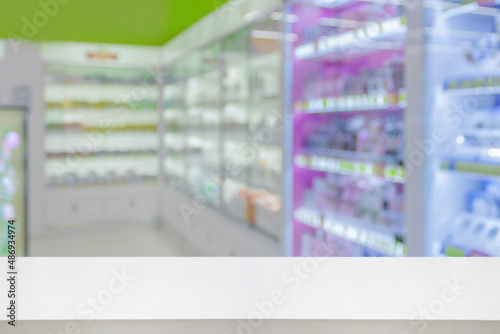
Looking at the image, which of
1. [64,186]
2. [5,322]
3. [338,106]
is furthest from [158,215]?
[5,322]

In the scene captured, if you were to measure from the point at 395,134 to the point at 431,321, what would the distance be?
155 cm

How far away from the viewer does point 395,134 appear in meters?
2.73

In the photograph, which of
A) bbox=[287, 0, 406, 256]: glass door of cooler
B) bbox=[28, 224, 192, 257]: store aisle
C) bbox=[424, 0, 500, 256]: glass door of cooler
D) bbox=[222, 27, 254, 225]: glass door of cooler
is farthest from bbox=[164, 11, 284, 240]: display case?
bbox=[424, 0, 500, 256]: glass door of cooler

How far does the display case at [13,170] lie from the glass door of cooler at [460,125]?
2502mm

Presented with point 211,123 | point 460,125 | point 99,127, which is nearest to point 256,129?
point 211,123

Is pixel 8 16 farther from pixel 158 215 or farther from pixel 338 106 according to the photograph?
pixel 158 215

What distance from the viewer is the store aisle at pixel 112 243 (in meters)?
5.52

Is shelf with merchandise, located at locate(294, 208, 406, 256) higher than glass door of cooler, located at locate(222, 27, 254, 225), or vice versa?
glass door of cooler, located at locate(222, 27, 254, 225)

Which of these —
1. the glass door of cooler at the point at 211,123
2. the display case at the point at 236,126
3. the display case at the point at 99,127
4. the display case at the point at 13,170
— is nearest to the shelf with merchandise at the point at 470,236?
the display case at the point at 236,126

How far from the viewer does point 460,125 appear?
212cm

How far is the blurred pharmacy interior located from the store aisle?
39mm

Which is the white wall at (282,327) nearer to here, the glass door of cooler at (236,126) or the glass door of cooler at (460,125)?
the glass door of cooler at (460,125)

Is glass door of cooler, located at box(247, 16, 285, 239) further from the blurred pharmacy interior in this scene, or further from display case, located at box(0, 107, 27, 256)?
display case, located at box(0, 107, 27, 256)

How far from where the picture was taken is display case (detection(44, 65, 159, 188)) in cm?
720
